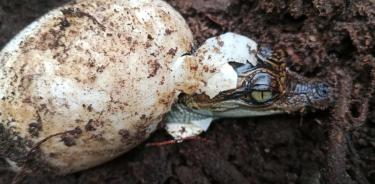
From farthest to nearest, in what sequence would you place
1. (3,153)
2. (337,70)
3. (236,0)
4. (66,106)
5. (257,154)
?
1. (236,0)
2. (257,154)
3. (337,70)
4. (3,153)
5. (66,106)

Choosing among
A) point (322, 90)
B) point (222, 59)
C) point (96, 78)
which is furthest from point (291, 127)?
point (96, 78)

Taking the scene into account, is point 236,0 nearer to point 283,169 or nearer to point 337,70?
point 337,70

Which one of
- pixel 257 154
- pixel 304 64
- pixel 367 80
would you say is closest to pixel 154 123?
pixel 257 154

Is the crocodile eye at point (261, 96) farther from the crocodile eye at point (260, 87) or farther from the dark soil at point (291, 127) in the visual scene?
the dark soil at point (291, 127)

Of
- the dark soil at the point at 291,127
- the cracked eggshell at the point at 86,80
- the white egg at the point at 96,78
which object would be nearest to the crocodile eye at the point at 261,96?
the white egg at the point at 96,78

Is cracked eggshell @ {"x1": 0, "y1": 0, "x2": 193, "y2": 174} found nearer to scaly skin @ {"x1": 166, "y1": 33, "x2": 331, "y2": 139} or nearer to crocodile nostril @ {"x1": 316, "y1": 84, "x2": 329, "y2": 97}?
scaly skin @ {"x1": 166, "y1": 33, "x2": 331, "y2": 139}

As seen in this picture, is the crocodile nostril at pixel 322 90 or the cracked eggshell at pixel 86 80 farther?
the crocodile nostril at pixel 322 90

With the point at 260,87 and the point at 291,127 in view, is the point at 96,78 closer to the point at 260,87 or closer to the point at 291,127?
the point at 260,87
